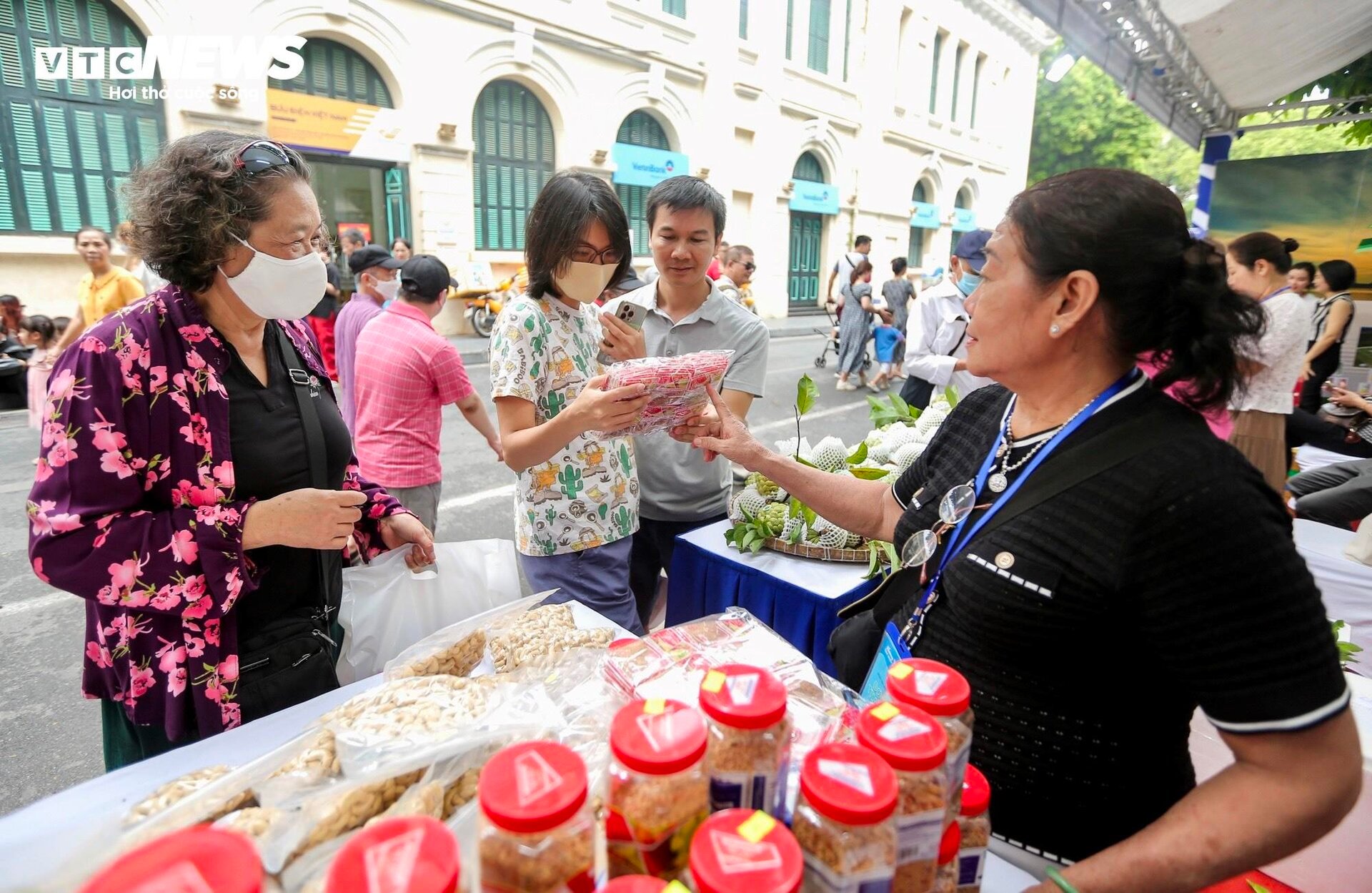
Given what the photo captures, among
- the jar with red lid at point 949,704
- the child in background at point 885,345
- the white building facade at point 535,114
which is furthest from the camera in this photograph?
the child in background at point 885,345

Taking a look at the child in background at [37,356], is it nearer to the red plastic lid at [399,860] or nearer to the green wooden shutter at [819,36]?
the red plastic lid at [399,860]

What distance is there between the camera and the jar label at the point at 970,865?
93 cm

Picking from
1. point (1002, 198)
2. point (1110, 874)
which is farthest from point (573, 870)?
point (1002, 198)

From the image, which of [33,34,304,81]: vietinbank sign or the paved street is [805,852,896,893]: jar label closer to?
the paved street

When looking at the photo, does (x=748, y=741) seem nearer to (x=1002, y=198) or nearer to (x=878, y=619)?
(x=878, y=619)

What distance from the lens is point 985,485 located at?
137 cm

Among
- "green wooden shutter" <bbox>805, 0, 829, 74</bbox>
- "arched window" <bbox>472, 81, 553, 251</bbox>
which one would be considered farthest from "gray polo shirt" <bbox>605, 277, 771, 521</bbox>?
"green wooden shutter" <bbox>805, 0, 829, 74</bbox>

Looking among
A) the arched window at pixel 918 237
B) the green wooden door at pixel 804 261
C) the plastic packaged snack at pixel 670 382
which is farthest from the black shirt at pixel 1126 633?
the arched window at pixel 918 237

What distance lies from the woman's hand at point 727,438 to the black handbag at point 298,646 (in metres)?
0.96

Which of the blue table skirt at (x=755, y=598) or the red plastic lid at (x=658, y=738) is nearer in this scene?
the red plastic lid at (x=658, y=738)

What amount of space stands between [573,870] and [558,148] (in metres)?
15.1

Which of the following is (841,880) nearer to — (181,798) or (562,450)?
(181,798)

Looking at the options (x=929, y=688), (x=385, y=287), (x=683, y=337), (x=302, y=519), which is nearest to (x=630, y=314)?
(x=683, y=337)

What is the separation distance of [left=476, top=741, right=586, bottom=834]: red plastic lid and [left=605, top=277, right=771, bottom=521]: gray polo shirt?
1932 millimetres
